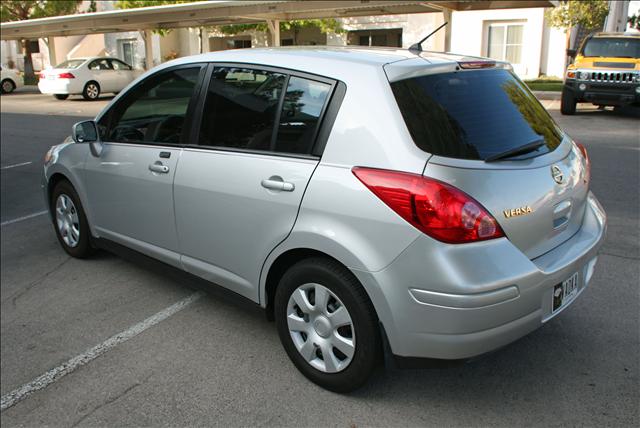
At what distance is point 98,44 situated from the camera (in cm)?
3969

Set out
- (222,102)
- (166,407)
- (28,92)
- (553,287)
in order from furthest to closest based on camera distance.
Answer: (28,92), (222,102), (166,407), (553,287)

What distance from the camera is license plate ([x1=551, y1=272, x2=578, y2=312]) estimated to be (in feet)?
9.57

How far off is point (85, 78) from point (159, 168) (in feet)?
69.9

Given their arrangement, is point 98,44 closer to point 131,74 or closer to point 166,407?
point 131,74

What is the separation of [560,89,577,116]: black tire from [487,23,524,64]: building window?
12.2m

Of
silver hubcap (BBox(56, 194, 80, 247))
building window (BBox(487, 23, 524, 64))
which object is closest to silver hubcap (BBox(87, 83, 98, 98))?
building window (BBox(487, 23, 524, 64))

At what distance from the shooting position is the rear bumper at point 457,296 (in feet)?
8.46

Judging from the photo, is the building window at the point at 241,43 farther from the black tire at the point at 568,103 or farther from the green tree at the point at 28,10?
the black tire at the point at 568,103

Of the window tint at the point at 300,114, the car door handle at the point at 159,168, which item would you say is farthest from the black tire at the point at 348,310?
the car door handle at the point at 159,168

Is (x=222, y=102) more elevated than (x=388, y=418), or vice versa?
(x=222, y=102)

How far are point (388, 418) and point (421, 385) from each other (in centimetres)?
35

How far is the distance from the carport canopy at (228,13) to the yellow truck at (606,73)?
562cm

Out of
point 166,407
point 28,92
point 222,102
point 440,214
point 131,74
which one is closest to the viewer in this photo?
point 440,214

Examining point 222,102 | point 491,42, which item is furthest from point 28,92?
point 222,102
